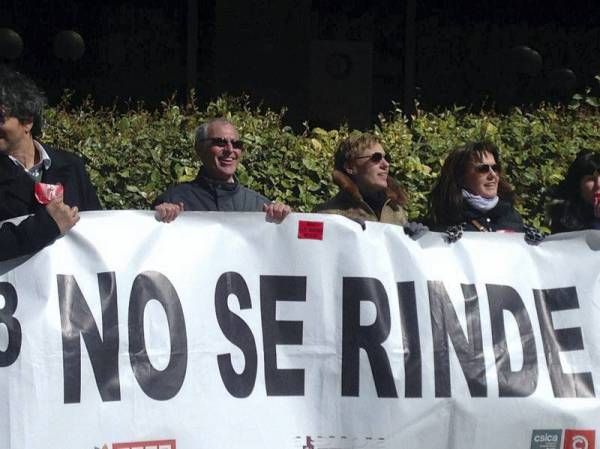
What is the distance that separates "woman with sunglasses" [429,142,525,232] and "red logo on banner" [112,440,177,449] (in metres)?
1.56

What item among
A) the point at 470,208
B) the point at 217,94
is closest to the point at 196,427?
the point at 470,208

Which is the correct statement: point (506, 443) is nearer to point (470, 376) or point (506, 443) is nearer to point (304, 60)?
point (470, 376)

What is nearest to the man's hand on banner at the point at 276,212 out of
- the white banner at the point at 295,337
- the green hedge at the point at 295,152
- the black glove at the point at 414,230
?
the white banner at the point at 295,337

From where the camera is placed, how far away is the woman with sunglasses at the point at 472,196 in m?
6.71

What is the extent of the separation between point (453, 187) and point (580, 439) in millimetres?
1204

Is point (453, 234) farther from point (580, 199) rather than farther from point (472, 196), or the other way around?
point (580, 199)

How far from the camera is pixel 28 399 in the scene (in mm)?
5754

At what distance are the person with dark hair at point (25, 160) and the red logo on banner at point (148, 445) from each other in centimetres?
92

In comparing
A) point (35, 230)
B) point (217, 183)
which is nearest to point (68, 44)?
point (217, 183)

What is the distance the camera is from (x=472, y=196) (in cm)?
675

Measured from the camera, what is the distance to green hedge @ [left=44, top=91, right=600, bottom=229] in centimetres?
864

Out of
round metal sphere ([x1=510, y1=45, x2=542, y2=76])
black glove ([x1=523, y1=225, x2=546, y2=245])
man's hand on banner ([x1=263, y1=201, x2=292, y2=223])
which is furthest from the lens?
round metal sphere ([x1=510, y1=45, x2=542, y2=76])

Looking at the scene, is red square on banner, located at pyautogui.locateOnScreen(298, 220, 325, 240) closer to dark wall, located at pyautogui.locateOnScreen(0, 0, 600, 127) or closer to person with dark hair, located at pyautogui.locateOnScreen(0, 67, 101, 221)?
person with dark hair, located at pyautogui.locateOnScreen(0, 67, 101, 221)

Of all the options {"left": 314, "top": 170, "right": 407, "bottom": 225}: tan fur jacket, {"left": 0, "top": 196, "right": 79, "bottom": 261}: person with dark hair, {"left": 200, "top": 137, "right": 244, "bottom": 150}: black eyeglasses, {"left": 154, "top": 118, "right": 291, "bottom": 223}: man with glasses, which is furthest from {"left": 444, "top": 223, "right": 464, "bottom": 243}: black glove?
{"left": 0, "top": 196, "right": 79, "bottom": 261}: person with dark hair
